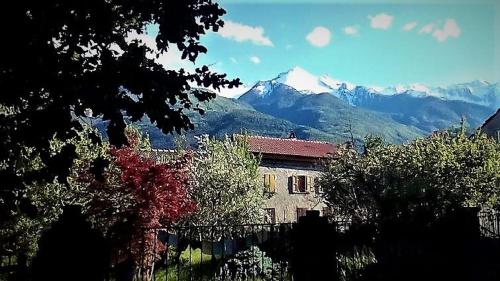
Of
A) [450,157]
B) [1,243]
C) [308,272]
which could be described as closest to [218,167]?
[450,157]

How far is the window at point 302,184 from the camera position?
111 ft

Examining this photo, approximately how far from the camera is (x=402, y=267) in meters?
7.04

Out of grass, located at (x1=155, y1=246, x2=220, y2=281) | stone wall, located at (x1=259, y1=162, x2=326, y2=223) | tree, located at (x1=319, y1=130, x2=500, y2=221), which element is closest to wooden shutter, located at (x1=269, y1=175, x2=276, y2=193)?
stone wall, located at (x1=259, y1=162, x2=326, y2=223)

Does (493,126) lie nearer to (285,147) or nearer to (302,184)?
(302,184)

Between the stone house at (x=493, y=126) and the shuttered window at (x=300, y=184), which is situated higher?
the stone house at (x=493, y=126)

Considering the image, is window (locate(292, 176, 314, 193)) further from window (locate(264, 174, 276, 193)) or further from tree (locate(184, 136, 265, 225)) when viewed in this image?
tree (locate(184, 136, 265, 225))

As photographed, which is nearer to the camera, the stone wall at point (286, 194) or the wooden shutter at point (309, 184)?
the stone wall at point (286, 194)

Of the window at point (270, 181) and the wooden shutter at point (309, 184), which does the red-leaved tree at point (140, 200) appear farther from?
the wooden shutter at point (309, 184)

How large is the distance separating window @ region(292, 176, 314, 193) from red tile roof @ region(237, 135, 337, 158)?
1.62m

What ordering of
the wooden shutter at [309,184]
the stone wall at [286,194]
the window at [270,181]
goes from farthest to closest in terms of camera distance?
the wooden shutter at [309,184] < the stone wall at [286,194] < the window at [270,181]

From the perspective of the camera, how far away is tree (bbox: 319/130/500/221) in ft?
43.7

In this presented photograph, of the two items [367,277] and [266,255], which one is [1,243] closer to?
[266,255]

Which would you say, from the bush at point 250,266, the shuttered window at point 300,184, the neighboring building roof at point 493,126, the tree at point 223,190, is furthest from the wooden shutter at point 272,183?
the bush at point 250,266

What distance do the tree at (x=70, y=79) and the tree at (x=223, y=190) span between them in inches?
612
